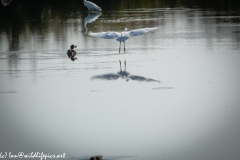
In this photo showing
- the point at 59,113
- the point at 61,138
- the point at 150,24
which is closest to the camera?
the point at 61,138

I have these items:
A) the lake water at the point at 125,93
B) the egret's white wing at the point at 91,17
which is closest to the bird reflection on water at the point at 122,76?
the lake water at the point at 125,93

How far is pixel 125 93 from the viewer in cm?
1059

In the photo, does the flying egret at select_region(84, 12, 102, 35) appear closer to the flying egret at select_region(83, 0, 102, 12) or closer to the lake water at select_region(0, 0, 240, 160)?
the flying egret at select_region(83, 0, 102, 12)

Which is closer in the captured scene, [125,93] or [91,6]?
[125,93]

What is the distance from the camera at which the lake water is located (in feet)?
26.3

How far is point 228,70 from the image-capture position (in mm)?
12023

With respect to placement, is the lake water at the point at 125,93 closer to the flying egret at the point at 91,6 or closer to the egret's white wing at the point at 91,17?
the egret's white wing at the point at 91,17

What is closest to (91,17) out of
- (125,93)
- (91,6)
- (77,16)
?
(77,16)

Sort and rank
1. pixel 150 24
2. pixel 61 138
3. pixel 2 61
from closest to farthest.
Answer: pixel 61 138 < pixel 2 61 < pixel 150 24

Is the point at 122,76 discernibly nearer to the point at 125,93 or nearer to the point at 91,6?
the point at 125,93

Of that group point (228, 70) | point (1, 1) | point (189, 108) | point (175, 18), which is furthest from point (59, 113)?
point (1, 1)

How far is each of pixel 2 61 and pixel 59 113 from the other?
490 centimetres

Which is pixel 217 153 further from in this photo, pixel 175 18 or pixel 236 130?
pixel 175 18

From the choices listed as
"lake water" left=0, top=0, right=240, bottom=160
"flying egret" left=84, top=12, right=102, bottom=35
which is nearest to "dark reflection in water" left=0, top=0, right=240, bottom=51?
"lake water" left=0, top=0, right=240, bottom=160
